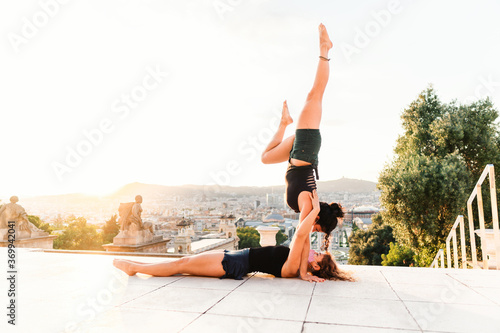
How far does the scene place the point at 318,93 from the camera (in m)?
3.57

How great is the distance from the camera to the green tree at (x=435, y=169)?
1232 centimetres

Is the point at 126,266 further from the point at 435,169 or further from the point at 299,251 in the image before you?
the point at 435,169

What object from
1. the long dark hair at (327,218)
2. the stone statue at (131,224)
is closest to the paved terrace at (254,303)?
the long dark hair at (327,218)

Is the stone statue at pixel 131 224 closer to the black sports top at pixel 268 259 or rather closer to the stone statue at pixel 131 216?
the stone statue at pixel 131 216

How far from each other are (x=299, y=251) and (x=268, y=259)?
357 mm

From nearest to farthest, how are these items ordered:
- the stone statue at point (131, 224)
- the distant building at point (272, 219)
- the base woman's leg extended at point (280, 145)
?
the base woman's leg extended at point (280, 145) → the stone statue at point (131, 224) → the distant building at point (272, 219)

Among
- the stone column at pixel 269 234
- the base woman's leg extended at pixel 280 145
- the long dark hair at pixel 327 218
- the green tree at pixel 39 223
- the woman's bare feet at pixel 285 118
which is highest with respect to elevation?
the woman's bare feet at pixel 285 118

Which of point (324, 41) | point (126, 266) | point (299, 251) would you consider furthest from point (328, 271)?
point (324, 41)

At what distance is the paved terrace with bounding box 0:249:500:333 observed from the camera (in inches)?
84.5

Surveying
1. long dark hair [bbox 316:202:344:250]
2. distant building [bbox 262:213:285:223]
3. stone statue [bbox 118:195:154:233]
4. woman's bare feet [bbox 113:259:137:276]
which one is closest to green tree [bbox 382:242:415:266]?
stone statue [bbox 118:195:154:233]

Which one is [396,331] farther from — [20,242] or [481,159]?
[481,159]

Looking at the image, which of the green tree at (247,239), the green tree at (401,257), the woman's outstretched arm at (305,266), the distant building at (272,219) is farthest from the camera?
the distant building at (272,219)

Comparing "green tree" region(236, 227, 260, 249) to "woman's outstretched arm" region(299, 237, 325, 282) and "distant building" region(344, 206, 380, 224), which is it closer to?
"distant building" region(344, 206, 380, 224)

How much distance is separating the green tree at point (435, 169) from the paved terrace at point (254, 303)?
9.13 meters
